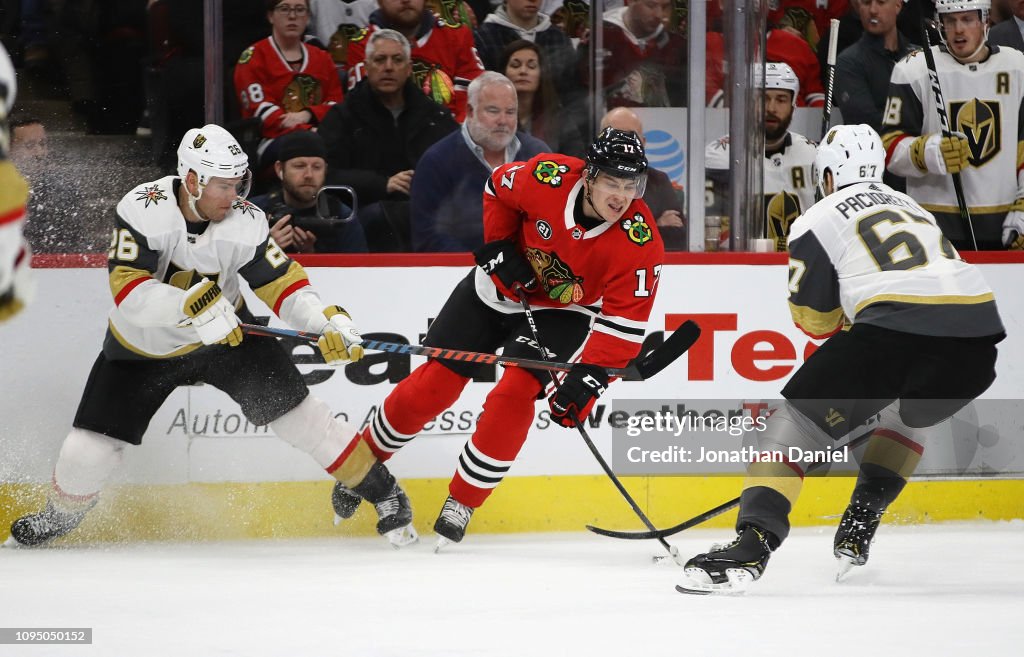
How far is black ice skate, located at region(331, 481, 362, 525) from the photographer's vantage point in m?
3.95

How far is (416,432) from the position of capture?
388 centimetres


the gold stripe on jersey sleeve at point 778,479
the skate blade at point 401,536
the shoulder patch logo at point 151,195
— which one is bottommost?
the skate blade at point 401,536

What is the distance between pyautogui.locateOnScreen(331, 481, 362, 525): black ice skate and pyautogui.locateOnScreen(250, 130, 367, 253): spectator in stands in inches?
31.3

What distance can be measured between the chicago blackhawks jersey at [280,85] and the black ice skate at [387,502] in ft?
4.02

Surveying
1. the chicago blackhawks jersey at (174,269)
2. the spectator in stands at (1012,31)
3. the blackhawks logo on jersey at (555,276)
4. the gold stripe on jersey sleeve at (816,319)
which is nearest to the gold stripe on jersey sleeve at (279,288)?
the chicago blackhawks jersey at (174,269)

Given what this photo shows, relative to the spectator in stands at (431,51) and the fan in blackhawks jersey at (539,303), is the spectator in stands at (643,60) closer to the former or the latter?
the spectator in stands at (431,51)

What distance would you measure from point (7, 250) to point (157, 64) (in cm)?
244

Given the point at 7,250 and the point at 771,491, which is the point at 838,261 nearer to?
the point at 771,491

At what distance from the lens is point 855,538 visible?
3.41 meters

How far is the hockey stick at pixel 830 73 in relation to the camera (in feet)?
15.2

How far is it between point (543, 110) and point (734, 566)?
1.93 metres

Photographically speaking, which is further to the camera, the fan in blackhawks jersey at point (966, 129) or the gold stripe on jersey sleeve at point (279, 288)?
the fan in blackhawks jersey at point (966, 129)

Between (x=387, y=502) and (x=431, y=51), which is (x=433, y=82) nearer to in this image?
(x=431, y=51)

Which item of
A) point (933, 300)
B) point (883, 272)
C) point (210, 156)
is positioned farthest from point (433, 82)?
point (933, 300)
